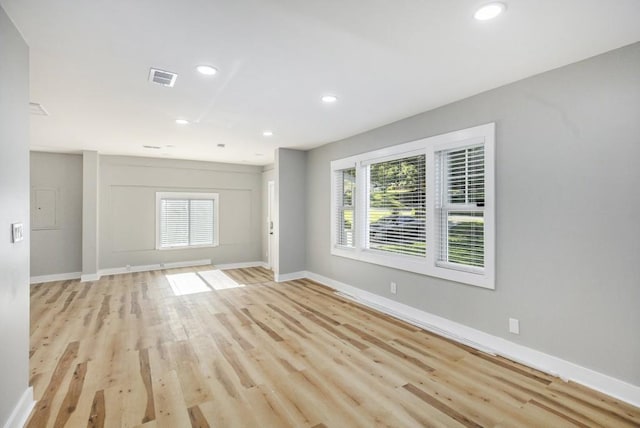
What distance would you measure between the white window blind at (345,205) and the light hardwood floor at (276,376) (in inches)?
53.5

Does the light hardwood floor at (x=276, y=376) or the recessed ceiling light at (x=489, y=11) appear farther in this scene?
the light hardwood floor at (x=276, y=376)

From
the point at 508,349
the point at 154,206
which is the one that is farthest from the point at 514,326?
the point at 154,206

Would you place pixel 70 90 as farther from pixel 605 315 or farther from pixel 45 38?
pixel 605 315

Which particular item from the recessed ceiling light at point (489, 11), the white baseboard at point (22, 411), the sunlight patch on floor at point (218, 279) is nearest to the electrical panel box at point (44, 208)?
the sunlight patch on floor at point (218, 279)

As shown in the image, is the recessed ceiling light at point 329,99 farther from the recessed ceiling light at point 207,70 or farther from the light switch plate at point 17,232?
the light switch plate at point 17,232

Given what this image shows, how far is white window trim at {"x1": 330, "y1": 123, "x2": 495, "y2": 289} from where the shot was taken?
3059 mm

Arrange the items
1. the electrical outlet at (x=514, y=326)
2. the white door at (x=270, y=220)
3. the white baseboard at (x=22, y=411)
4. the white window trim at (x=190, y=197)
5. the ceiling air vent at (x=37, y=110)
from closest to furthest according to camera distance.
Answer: the white baseboard at (x=22, y=411) → the electrical outlet at (x=514, y=326) → the ceiling air vent at (x=37, y=110) → the white window trim at (x=190, y=197) → the white door at (x=270, y=220)

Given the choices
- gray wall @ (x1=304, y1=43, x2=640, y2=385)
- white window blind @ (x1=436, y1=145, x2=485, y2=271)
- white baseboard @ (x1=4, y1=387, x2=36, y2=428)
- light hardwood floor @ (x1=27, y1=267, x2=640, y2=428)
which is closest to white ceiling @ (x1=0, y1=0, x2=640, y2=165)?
gray wall @ (x1=304, y1=43, x2=640, y2=385)

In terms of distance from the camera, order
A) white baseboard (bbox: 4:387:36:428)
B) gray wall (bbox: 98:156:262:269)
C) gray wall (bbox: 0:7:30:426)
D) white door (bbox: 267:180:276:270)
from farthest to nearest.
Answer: white door (bbox: 267:180:276:270) < gray wall (bbox: 98:156:262:269) < white baseboard (bbox: 4:387:36:428) < gray wall (bbox: 0:7:30:426)

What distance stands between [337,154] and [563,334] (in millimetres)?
3836

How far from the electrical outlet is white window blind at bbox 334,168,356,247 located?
2.61 m

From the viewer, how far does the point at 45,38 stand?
2100 millimetres

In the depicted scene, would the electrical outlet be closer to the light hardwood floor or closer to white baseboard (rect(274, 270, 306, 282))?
the light hardwood floor

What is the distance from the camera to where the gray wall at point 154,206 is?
21.6ft
